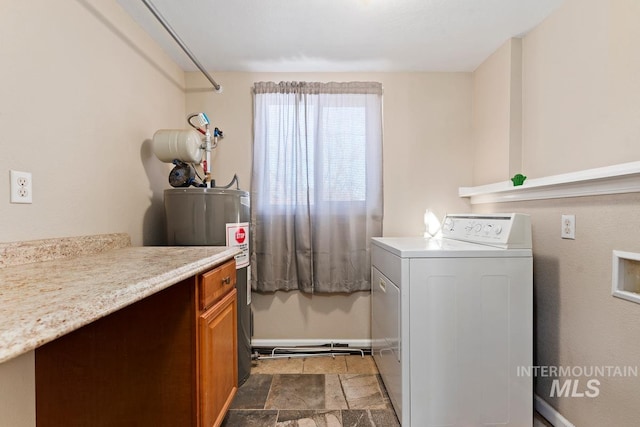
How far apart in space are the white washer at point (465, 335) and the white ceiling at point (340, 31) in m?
1.27

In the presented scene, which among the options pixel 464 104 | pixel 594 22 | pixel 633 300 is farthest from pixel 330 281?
pixel 594 22

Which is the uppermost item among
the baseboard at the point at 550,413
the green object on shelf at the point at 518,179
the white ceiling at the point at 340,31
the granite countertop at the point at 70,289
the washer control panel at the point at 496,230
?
the white ceiling at the point at 340,31

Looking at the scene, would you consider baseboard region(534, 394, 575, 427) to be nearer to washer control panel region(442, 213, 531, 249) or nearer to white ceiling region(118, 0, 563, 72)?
washer control panel region(442, 213, 531, 249)

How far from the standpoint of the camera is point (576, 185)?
1416mm

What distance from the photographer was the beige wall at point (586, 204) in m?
1.25

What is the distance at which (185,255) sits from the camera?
1279 mm

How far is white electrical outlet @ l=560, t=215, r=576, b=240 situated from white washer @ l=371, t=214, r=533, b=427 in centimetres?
20

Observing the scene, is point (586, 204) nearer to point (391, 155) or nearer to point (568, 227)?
point (568, 227)

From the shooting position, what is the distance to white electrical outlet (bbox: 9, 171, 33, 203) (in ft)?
3.53

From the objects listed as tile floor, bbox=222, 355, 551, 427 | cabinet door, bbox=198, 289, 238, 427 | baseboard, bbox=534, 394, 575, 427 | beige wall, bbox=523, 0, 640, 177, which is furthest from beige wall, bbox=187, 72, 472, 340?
baseboard, bbox=534, 394, 575, 427

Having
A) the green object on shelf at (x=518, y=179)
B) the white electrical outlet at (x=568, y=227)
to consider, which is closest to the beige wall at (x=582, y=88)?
the green object on shelf at (x=518, y=179)

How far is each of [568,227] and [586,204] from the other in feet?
0.50

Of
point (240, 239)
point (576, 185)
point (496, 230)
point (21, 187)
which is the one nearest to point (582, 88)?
point (576, 185)

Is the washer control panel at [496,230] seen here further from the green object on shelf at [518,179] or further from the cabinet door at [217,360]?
the cabinet door at [217,360]
